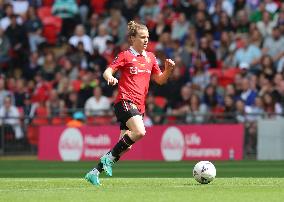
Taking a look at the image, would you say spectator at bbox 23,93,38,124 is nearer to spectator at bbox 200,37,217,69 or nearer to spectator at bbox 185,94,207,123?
spectator at bbox 185,94,207,123

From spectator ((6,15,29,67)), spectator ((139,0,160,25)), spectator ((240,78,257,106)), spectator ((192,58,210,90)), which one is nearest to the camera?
spectator ((240,78,257,106))

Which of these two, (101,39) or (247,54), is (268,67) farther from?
(101,39)

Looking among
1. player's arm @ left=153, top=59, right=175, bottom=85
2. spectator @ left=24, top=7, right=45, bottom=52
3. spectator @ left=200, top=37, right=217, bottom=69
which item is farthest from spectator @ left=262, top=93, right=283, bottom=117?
player's arm @ left=153, top=59, right=175, bottom=85

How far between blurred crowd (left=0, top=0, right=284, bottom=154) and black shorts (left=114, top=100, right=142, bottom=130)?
971cm

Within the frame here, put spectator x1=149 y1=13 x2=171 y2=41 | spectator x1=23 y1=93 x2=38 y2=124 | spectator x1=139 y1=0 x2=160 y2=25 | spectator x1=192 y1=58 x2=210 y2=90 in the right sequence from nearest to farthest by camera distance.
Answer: spectator x1=192 y1=58 x2=210 y2=90, spectator x1=23 y1=93 x2=38 y2=124, spectator x1=149 y1=13 x2=171 y2=41, spectator x1=139 y1=0 x2=160 y2=25

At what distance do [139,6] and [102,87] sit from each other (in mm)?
3295

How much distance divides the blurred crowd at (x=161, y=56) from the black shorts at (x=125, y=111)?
9707 millimetres

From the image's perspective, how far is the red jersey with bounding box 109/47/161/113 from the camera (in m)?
13.8

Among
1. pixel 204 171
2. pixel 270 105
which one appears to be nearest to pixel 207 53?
pixel 270 105

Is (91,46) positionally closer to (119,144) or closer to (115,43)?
(115,43)

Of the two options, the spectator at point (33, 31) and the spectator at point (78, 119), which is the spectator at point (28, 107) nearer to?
the spectator at point (78, 119)

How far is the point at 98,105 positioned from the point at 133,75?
37.3 feet

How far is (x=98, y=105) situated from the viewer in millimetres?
25234

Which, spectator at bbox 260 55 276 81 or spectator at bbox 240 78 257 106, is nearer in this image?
spectator at bbox 240 78 257 106
